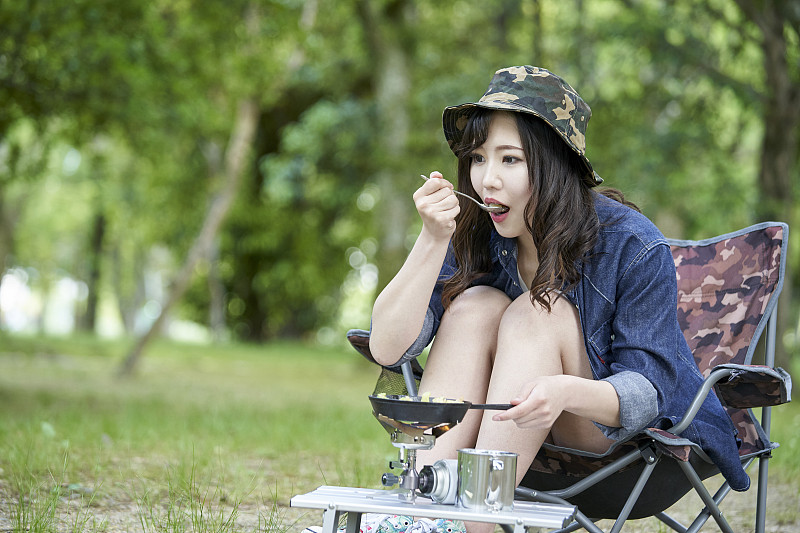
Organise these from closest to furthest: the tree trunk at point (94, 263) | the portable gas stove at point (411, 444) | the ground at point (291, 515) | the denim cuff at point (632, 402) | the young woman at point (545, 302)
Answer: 1. the portable gas stove at point (411, 444)
2. the denim cuff at point (632, 402)
3. the young woman at point (545, 302)
4. the ground at point (291, 515)
5. the tree trunk at point (94, 263)

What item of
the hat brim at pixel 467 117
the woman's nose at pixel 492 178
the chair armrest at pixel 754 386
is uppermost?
the hat brim at pixel 467 117

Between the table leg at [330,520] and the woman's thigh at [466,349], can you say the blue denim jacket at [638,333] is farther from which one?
the table leg at [330,520]

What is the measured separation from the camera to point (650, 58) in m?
8.25

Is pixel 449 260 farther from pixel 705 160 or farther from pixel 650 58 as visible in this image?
pixel 705 160

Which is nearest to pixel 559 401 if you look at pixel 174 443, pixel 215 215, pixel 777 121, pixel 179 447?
pixel 179 447

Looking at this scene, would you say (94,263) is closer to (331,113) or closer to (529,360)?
(331,113)

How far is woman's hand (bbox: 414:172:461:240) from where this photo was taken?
1.87 meters

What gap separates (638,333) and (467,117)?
606 mm

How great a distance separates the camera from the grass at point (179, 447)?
8.63ft

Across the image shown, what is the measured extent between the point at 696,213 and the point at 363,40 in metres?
4.80

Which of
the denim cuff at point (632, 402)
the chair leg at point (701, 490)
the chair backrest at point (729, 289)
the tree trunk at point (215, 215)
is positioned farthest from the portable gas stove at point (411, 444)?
the tree trunk at point (215, 215)

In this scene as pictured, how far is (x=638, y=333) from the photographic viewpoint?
6.35 ft

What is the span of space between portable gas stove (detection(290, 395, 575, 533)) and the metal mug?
2 centimetres

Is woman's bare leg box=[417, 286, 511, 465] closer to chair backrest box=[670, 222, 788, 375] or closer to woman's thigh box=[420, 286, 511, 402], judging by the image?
woman's thigh box=[420, 286, 511, 402]
